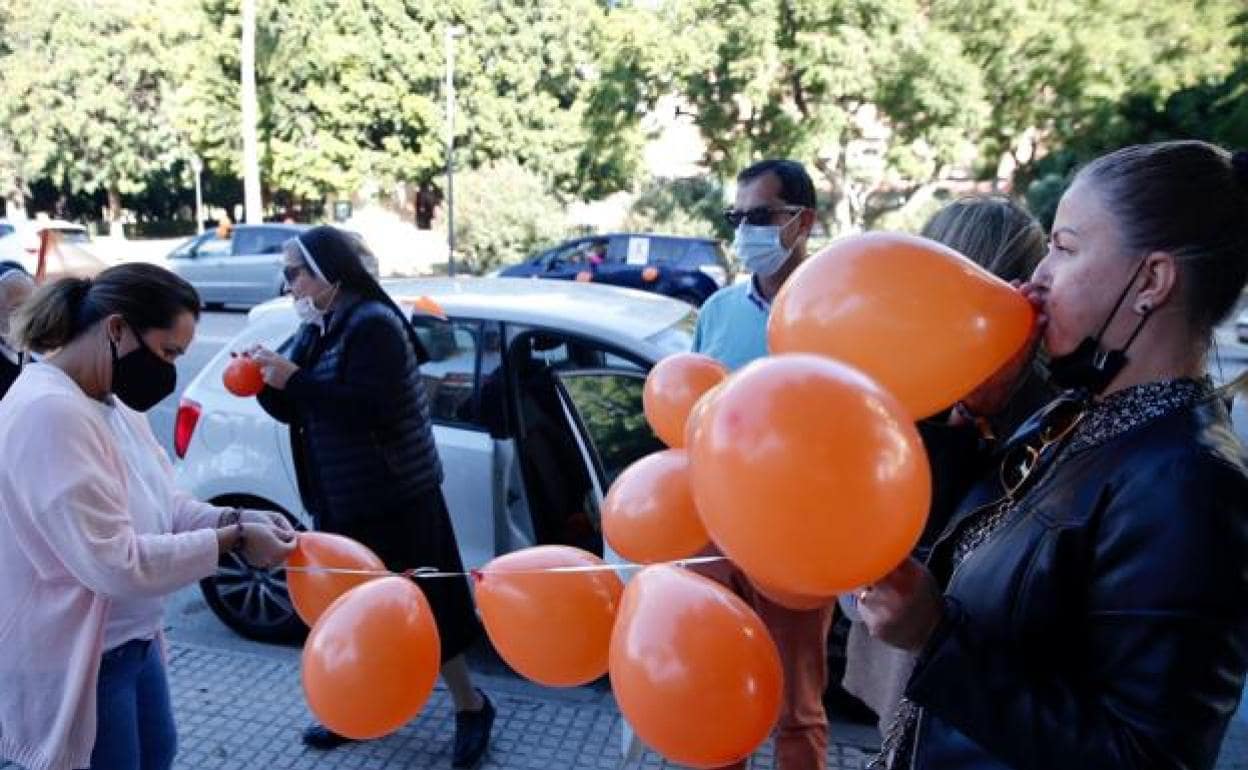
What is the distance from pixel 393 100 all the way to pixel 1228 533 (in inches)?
1181

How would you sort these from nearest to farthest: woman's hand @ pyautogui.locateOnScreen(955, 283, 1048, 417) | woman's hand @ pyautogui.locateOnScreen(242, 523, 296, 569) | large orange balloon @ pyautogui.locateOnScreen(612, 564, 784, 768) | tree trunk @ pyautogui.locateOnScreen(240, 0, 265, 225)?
woman's hand @ pyautogui.locateOnScreen(955, 283, 1048, 417) < large orange balloon @ pyautogui.locateOnScreen(612, 564, 784, 768) < woman's hand @ pyautogui.locateOnScreen(242, 523, 296, 569) < tree trunk @ pyautogui.locateOnScreen(240, 0, 265, 225)

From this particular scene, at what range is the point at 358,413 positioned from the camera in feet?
10.3

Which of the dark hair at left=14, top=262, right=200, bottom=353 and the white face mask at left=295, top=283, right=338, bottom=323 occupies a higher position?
the dark hair at left=14, top=262, right=200, bottom=353

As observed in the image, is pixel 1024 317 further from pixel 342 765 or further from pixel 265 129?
pixel 265 129

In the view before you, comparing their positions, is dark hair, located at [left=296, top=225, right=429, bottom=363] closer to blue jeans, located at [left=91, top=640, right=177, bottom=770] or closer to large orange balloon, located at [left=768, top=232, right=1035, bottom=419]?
blue jeans, located at [left=91, top=640, right=177, bottom=770]

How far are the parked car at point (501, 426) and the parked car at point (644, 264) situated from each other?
1037 cm

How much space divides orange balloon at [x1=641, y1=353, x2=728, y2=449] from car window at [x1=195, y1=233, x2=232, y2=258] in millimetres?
17277

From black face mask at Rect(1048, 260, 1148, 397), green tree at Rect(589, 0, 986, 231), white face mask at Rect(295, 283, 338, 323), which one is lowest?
white face mask at Rect(295, 283, 338, 323)

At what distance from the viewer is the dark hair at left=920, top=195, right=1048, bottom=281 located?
1.96 metres

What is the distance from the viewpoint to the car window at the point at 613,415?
3.81 meters

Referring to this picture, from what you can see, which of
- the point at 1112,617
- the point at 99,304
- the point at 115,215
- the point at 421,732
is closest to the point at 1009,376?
the point at 1112,617

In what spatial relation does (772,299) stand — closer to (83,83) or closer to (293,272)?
(293,272)

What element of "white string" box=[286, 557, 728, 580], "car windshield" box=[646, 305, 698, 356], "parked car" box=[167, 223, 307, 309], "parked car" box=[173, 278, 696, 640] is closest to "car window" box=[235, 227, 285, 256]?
"parked car" box=[167, 223, 307, 309]

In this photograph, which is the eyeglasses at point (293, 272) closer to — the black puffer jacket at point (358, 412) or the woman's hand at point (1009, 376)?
the black puffer jacket at point (358, 412)
